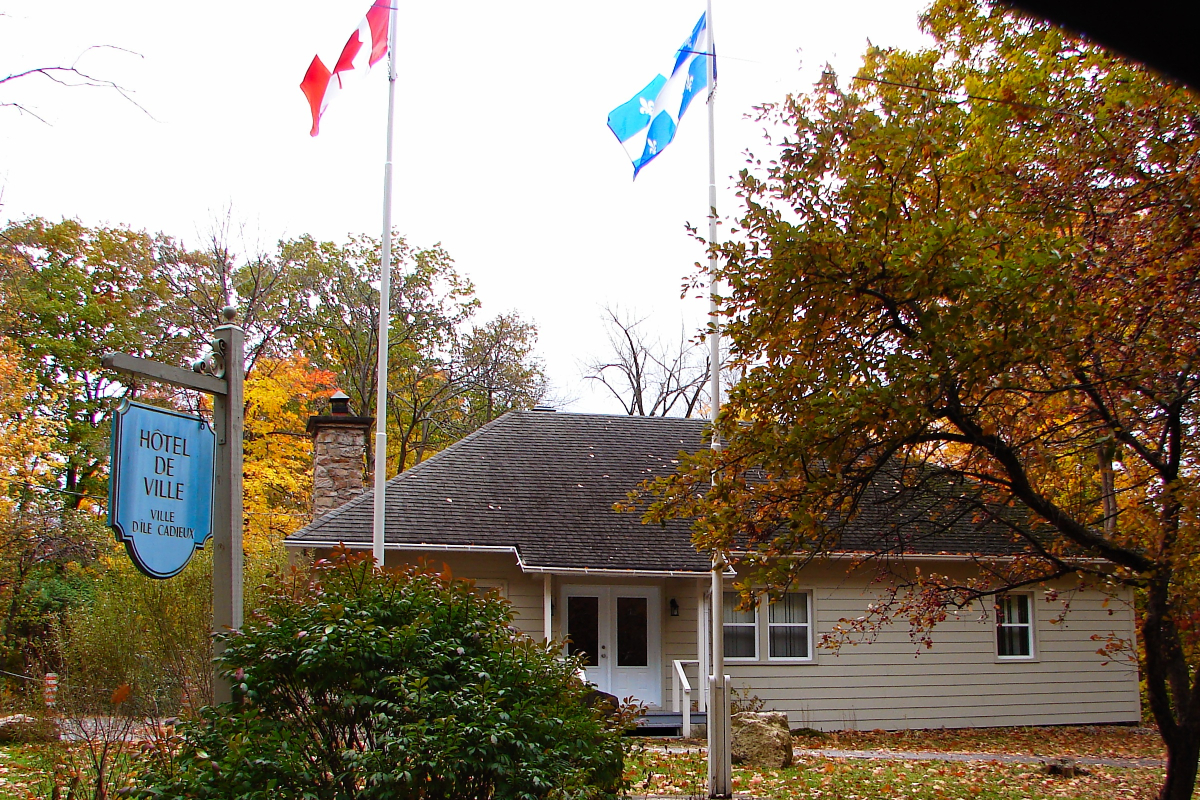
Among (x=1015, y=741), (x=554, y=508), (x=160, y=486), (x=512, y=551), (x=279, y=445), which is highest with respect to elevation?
(x=279, y=445)

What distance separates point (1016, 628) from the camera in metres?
17.6

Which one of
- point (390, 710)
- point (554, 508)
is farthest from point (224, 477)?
point (554, 508)

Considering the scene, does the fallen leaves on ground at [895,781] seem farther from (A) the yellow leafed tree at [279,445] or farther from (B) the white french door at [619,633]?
(A) the yellow leafed tree at [279,445]

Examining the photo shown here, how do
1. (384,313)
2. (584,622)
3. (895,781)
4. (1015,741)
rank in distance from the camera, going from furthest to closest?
(584,622), (1015,741), (384,313), (895,781)

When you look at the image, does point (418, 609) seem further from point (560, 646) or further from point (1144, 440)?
point (1144, 440)

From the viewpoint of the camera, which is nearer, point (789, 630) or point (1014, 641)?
point (789, 630)

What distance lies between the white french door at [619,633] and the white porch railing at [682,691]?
1.06ft

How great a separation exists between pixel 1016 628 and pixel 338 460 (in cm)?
1290

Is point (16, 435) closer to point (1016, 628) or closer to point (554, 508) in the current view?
point (554, 508)

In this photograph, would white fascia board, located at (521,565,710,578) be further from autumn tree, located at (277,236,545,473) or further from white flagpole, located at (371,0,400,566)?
autumn tree, located at (277,236,545,473)

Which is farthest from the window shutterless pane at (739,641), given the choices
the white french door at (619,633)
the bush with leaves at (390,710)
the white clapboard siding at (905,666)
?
the bush with leaves at (390,710)

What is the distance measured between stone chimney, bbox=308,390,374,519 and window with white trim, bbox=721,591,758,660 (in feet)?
23.2

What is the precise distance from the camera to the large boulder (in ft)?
37.2

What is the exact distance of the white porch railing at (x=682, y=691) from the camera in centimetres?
1457
